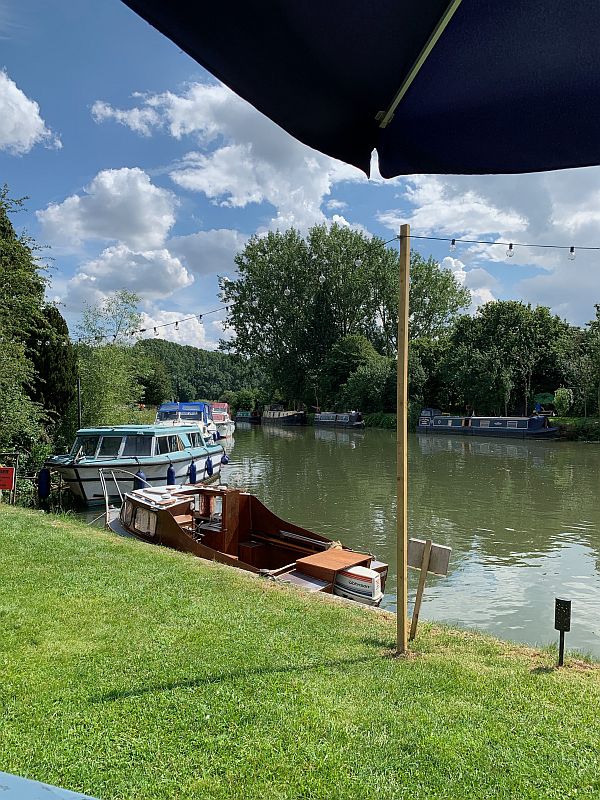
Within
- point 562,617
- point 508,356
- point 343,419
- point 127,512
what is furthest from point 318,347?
point 562,617

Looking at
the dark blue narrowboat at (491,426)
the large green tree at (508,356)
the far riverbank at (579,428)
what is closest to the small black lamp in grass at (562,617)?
the far riverbank at (579,428)

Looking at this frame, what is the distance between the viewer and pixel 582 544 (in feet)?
41.3

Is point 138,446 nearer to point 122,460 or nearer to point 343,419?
point 122,460

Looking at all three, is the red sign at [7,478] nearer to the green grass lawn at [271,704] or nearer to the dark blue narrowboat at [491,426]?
the green grass lawn at [271,704]

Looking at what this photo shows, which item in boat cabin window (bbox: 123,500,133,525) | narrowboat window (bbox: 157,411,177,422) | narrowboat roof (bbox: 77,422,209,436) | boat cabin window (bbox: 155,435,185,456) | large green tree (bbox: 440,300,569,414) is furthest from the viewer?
large green tree (bbox: 440,300,569,414)

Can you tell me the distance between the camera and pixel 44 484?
Result: 16.4 m

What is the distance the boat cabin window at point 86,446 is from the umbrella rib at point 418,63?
16579 mm

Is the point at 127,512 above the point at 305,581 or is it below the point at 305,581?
above

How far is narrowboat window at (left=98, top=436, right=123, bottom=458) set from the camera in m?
17.1

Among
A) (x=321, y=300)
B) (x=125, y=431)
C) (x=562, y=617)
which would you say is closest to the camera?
(x=562, y=617)

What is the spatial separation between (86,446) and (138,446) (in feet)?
4.84

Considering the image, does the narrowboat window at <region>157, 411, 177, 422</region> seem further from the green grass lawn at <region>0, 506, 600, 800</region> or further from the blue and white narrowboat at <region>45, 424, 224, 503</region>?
the green grass lawn at <region>0, 506, 600, 800</region>

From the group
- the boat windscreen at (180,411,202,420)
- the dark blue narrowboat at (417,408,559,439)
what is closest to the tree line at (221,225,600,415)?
the dark blue narrowboat at (417,408,559,439)

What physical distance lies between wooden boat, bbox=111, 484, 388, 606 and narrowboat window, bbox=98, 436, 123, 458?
202 inches
